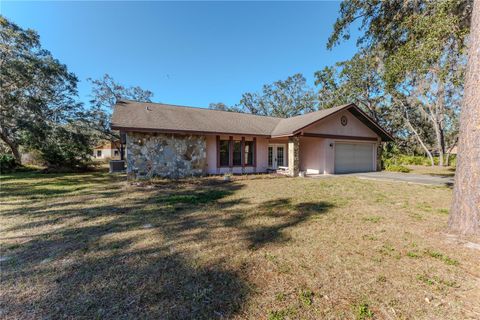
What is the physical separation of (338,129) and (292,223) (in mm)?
11427

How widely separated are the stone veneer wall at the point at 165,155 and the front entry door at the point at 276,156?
16.1ft

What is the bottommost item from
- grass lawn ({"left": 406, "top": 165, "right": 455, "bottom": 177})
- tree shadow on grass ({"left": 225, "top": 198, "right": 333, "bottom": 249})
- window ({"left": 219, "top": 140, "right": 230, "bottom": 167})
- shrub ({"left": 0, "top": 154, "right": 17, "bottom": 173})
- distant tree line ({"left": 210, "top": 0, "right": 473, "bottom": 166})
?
tree shadow on grass ({"left": 225, "top": 198, "right": 333, "bottom": 249})

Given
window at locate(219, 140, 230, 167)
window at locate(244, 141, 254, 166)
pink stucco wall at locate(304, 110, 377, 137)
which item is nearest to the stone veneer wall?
window at locate(219, 140, 230, 167)

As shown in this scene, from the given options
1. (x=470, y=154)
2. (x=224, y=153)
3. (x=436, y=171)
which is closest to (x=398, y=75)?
(x=470, y=154)

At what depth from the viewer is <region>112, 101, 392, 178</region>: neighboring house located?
11562 mm

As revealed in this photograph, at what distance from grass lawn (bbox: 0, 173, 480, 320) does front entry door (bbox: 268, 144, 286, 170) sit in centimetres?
914

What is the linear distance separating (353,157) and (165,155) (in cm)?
1265

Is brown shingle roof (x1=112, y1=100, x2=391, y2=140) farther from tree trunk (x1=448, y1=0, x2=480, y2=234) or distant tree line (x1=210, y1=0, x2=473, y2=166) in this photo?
tree trunk (x1=448, y1=0, x2=480, y2=234)

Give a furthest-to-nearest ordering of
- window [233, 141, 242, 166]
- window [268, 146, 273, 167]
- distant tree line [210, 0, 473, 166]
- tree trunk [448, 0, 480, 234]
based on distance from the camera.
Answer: window [268, 146, 273, 167], window [233, 141, 242, 166], distant tree line [210, 0, 473, 166], tree trunk [448, 0, 480, 234]

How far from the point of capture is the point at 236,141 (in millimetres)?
14164

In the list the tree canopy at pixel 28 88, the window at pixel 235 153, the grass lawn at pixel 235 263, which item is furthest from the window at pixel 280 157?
the tree canopy at pixel 28 88

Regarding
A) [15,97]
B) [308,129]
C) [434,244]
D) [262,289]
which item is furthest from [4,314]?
[15,97]

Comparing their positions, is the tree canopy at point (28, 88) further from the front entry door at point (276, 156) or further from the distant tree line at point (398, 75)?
the distant tree line at point (398, 75)

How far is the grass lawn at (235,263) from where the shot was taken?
7.90 ft
